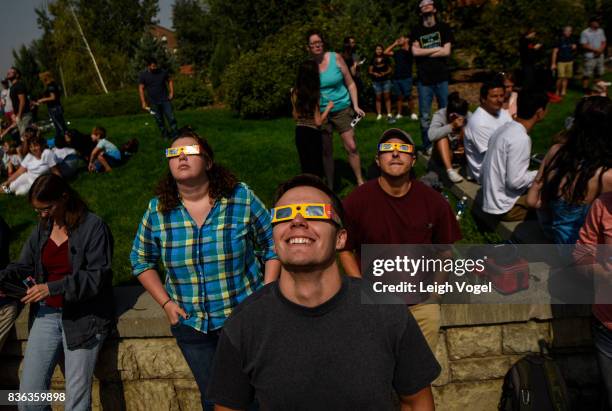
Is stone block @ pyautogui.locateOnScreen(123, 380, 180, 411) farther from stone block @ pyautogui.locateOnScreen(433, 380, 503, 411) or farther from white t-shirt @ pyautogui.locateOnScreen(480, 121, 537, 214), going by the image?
white t-shirt @ pyautogui.locateOnScreen(480, 121, 537, 214)

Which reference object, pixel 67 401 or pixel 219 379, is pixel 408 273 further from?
pixel 67 401

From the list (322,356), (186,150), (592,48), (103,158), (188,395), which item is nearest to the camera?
(322,356)

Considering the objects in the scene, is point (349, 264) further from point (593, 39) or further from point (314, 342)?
point (593, 39)

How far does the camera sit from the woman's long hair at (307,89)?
227 inches

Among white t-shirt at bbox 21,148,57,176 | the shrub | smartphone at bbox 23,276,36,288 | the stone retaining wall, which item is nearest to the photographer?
smartphone at bbox 23,276,36,288

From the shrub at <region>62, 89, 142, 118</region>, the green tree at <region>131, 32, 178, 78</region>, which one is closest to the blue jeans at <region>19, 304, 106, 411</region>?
the shrub at <region>62, 89, 142, 118</region>

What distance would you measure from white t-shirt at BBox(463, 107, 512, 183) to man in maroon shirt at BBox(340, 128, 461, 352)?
9.77ft

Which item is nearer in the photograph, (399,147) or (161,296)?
(161,296)

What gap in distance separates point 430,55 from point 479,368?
5395 mm

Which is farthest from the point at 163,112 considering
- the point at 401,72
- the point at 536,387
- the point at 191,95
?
the point at 191,95

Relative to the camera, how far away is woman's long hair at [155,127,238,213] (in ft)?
10.3

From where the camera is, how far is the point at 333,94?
20.7 feet

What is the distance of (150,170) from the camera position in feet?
29.4

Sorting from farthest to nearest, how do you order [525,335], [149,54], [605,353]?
[149,54], [525,335], [605,353]
